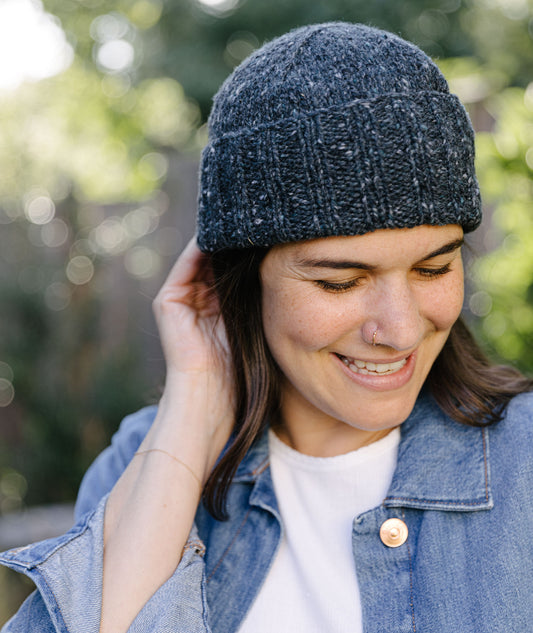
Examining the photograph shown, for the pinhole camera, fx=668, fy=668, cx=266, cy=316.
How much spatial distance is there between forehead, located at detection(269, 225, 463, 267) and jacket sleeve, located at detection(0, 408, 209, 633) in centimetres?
81

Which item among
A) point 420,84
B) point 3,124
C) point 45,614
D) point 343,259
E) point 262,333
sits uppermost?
point 3,124

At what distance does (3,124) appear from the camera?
14.3m

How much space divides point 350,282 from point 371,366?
0.22 metres

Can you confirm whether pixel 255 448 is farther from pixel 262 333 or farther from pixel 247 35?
pixel 247 35

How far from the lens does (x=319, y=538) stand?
1.70 m

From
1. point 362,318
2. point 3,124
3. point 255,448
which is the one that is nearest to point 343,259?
point 362,318

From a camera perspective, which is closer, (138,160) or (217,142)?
(217,142)

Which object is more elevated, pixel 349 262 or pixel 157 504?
pixel 349 262

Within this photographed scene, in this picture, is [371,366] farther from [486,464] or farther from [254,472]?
[254,472]

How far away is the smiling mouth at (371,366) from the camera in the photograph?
5.28ft

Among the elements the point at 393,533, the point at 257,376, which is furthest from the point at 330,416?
the point at 393,533

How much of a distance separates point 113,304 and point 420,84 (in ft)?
16.0

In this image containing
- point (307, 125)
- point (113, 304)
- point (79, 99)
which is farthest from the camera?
point (79, 99)

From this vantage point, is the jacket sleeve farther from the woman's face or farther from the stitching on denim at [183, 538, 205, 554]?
the woman's face
